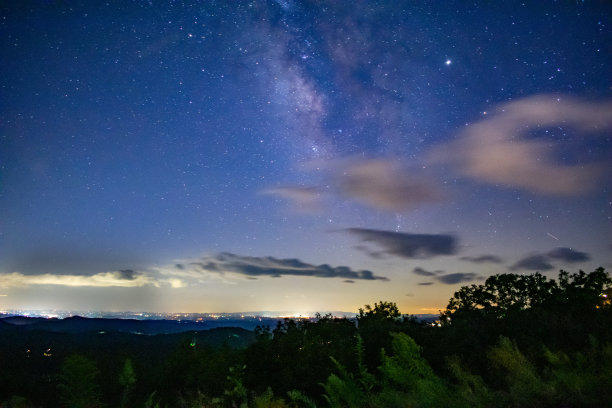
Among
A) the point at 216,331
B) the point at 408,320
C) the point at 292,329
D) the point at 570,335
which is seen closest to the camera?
the point at 570,335

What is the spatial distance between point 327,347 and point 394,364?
8.00m

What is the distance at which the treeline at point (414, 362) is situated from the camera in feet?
17.4

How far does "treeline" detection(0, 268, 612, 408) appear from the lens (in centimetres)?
530

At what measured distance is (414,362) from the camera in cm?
722

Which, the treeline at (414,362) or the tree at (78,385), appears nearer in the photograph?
the treeline at (414,362)

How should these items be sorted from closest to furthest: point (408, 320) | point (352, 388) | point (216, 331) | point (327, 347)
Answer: point (352, 388), point (327, 347), point (408, 320), point (216, 331)

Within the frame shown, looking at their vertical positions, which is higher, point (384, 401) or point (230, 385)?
point (384, 401)

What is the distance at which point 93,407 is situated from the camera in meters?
7.10

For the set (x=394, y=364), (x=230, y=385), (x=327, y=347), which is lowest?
(x=230, y=385)

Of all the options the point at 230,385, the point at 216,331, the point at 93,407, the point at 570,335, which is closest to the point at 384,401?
the point at 93,407

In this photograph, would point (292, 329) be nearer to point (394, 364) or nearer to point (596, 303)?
point (394, 364)

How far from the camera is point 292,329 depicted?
18.9 m

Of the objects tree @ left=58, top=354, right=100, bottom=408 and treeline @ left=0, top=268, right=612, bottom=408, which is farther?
tree @ left=58, top=354, right=100, bottom=408

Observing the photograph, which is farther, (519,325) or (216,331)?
(216,331)
